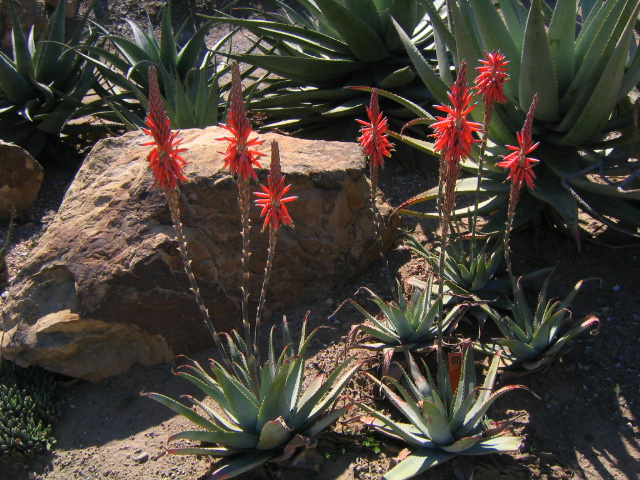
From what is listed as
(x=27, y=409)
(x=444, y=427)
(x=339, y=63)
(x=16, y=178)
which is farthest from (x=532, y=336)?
(x=16, y=178)

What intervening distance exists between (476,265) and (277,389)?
1407 millimetres

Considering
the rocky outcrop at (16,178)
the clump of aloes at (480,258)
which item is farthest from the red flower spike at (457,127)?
the rocky outcrop at (16,178)

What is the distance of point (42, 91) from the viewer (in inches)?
223

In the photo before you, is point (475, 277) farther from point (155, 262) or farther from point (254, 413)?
point (155, 262)

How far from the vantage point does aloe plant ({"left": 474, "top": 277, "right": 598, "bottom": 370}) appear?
9.39 feet

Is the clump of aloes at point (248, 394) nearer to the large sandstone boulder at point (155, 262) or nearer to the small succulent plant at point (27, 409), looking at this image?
the large sandstone boulder at point (155, 262)

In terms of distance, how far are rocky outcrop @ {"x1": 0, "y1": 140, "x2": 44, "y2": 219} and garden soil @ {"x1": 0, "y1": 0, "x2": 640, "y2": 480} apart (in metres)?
2.11

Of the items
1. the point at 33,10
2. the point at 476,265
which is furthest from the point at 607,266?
the point at 33,10

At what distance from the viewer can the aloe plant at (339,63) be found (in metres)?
5.04

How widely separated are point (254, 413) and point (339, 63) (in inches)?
141

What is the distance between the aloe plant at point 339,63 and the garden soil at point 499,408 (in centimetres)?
176

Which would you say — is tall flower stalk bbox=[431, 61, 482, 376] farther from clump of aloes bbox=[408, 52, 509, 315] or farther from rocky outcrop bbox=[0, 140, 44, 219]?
rocky outcrop bbox=[0, 140, 44, 219]

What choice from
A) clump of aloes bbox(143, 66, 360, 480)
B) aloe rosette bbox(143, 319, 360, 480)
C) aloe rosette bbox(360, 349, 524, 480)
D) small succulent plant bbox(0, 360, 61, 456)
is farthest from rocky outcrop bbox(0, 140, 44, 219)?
aloe rosette bbox(360, 349, 524, 480)

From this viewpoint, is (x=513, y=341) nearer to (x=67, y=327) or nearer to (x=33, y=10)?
(x=67, y=327)
